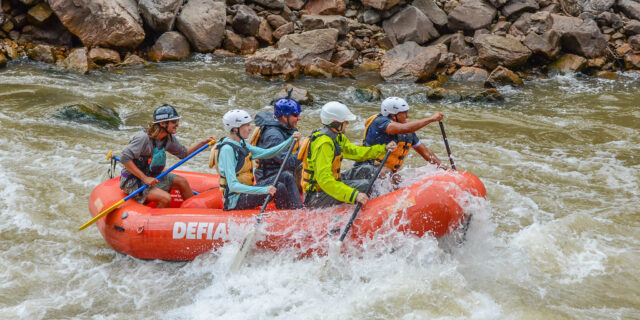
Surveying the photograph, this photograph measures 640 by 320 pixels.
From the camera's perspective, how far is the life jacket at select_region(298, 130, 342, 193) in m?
5.10

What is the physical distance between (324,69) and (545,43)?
20.2 ft

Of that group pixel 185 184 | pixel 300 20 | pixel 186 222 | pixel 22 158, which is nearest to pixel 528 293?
pixel 186 222

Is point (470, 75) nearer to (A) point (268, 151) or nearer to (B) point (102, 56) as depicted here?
(B) point (102, 56)

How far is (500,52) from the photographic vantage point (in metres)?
14.9

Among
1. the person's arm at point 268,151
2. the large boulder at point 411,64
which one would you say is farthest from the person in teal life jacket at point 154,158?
the large boulder at point 411,64

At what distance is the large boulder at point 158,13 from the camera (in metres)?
15.6

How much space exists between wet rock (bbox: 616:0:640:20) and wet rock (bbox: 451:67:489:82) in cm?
642

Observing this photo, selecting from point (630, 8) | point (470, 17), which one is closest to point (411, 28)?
point (470, 17)

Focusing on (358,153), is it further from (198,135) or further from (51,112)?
(51,112)

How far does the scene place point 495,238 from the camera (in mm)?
6301

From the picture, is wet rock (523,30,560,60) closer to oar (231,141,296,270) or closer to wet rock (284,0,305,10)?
wet rock (284,0,305,10)

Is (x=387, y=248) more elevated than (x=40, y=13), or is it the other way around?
(x=40, y=13)

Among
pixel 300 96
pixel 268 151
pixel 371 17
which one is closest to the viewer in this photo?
pixel 268 151

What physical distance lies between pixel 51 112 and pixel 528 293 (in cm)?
923
